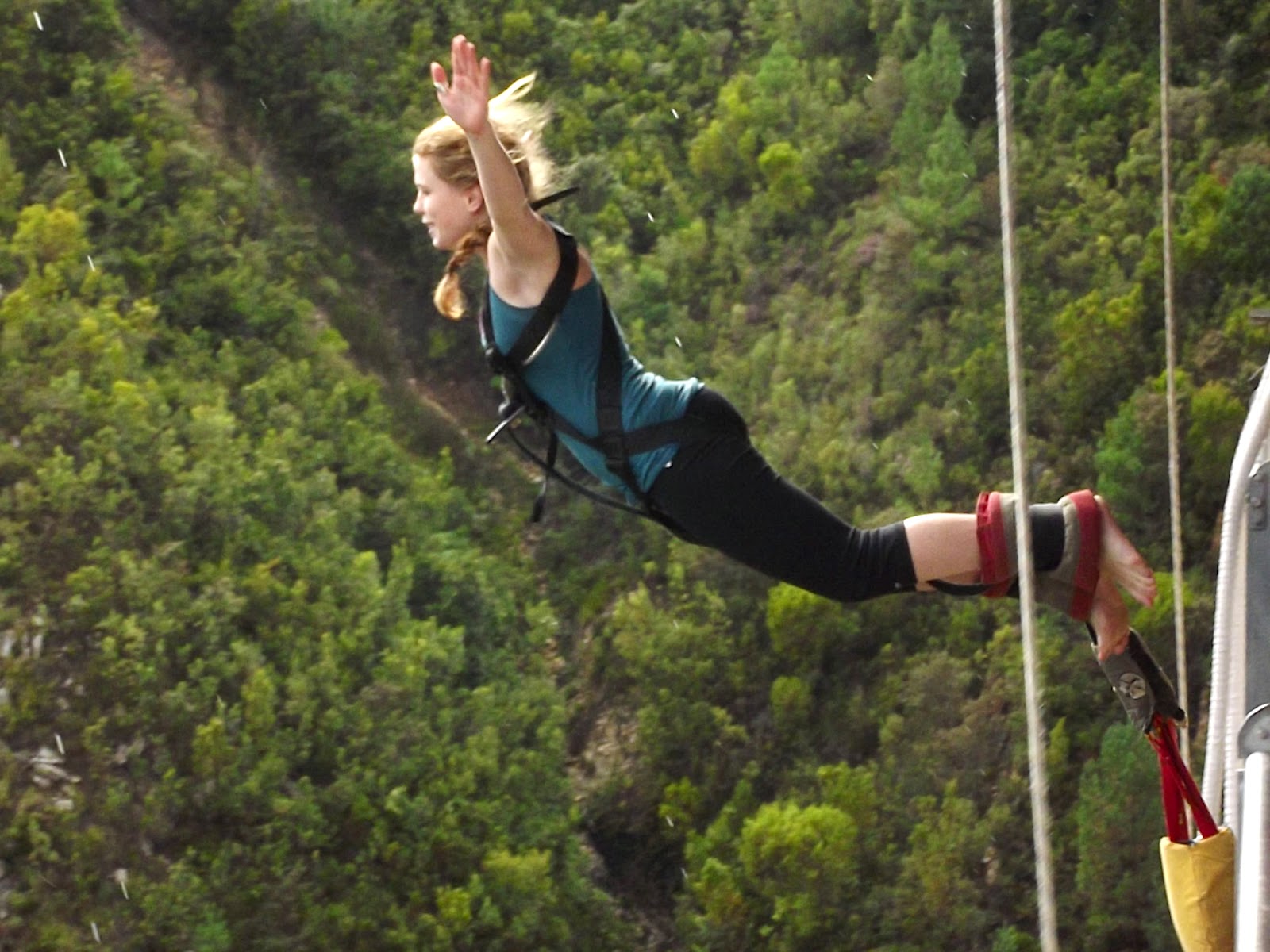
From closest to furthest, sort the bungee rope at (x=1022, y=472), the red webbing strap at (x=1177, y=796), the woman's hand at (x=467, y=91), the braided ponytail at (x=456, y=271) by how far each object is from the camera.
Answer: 1. the bungee rope at (x=1022, y=472)
2. the woman's hand at (x=467, y=91)
3. the red webbing strap at (x=1177, y=796)
4. the braided ponytail at (x=456, y=271)

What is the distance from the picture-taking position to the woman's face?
5.68ft

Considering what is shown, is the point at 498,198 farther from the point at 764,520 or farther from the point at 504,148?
the point at 764,520

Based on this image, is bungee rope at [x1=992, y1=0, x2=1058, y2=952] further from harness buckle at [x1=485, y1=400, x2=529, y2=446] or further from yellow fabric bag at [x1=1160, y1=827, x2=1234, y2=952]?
harness buckle at [x1=485, y1=400, x2=529, y2=446]

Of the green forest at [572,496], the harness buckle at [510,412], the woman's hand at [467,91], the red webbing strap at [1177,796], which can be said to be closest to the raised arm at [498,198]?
the woman's hand at [467,91]

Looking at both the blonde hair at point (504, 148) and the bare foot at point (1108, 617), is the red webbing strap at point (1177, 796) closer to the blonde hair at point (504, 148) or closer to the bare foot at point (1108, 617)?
the bare foot at point (1108, 617)

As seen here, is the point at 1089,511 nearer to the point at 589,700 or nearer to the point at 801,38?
the point at 589,700

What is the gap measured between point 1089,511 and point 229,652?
291 centimetres

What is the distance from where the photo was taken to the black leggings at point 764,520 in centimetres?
171

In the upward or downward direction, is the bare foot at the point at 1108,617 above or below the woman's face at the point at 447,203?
below

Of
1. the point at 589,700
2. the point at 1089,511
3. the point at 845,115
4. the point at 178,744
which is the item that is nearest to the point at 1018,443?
the point at 1089,511

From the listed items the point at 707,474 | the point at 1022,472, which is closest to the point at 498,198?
the point at 707,474

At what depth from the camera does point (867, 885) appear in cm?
438

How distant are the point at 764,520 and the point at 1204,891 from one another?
2.02ft

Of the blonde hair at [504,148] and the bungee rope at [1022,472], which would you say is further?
the blonde hair at [504,148]
